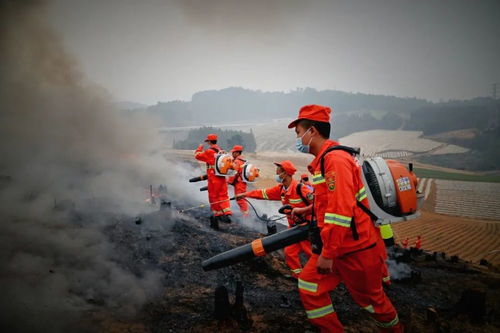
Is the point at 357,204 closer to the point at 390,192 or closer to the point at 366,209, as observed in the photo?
the point at 366,209

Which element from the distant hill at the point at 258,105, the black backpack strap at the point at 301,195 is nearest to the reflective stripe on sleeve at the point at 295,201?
the black backpack strap at the point at 301,195

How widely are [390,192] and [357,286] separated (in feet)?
3.00

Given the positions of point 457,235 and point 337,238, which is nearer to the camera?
point 337,238

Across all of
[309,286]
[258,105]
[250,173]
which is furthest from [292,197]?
[258,105]

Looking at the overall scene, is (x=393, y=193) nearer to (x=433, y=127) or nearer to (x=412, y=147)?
(x=412, y=147)

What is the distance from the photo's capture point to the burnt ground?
3196mm

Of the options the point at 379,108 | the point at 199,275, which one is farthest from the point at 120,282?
the point at 379,108

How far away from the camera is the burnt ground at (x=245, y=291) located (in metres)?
3.20

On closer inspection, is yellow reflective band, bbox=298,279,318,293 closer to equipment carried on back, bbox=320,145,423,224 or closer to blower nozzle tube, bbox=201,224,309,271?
blower nozzle tube, bbox=201,224,309,271

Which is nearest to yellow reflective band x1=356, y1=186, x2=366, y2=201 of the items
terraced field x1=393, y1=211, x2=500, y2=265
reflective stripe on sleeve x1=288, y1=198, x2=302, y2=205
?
reflective stripe on sleeve x1=288, y1=198, x2=302, y2=205

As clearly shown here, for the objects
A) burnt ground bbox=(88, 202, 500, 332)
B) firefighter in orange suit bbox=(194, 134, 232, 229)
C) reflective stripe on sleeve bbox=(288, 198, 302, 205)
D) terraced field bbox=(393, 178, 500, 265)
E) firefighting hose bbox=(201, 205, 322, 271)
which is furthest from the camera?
terraced field bbox=(393, 178, 500, 265)

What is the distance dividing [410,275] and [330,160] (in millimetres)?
4835

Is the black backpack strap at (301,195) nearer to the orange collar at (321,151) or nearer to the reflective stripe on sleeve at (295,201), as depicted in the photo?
the reflective stripe on sleeve at (295,201)

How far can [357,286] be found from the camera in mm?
2436
